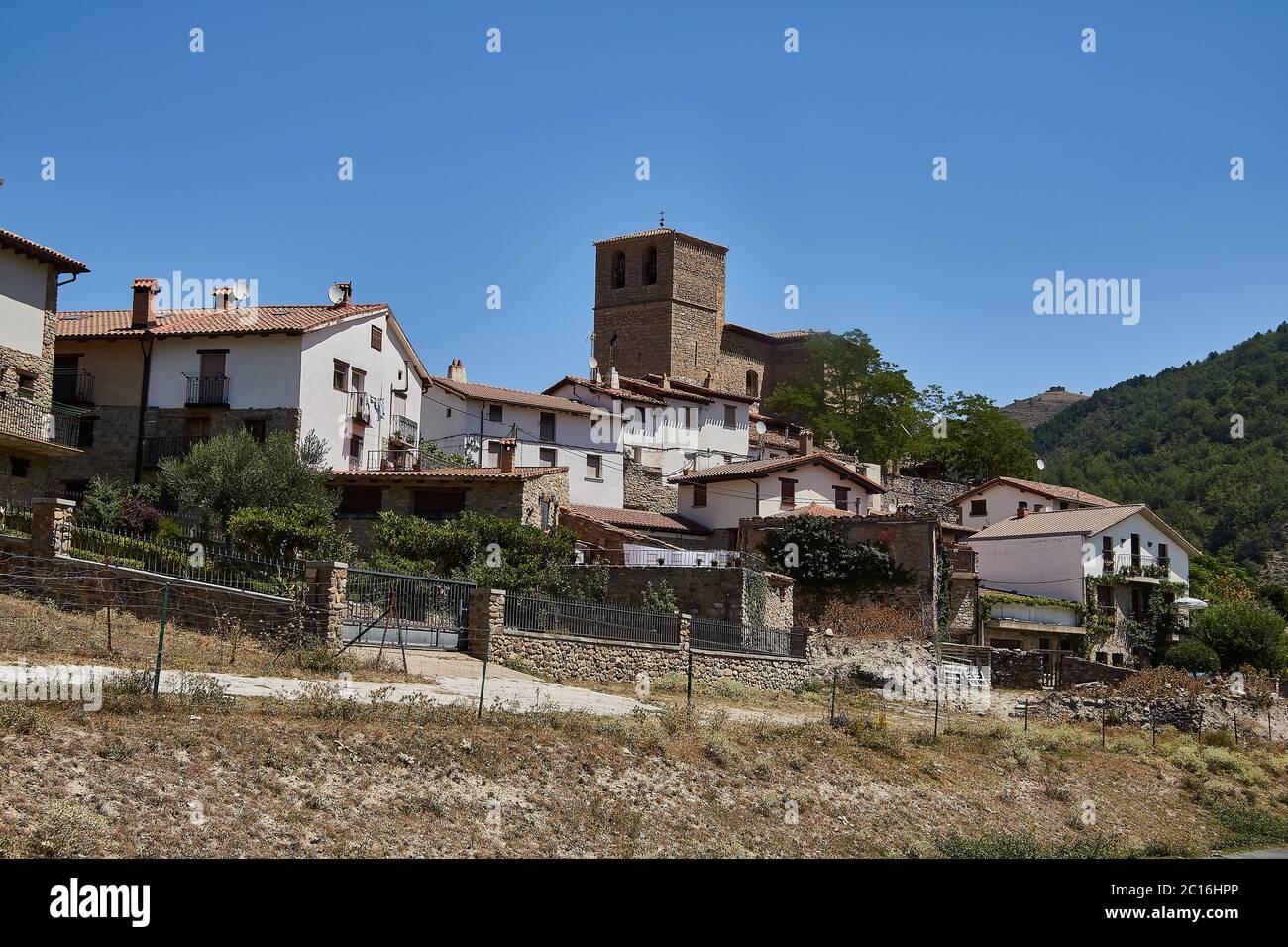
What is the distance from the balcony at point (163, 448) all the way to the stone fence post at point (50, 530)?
14.6 meters

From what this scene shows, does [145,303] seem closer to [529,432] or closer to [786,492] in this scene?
[529,432]

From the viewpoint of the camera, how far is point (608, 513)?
4659 cm

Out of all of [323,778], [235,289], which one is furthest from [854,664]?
[235,289]

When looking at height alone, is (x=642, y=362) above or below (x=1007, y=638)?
above

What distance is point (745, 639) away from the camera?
31.4 metres

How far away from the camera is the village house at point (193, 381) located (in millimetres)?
38719

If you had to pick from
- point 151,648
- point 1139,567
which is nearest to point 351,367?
point 151,648

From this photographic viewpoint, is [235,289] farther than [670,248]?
No

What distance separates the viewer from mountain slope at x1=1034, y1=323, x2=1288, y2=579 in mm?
83812

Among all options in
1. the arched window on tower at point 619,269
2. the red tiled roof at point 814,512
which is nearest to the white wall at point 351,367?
the red tiled roof at point 814,512

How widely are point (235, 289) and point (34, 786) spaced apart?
34.2 m

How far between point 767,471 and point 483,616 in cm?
2442

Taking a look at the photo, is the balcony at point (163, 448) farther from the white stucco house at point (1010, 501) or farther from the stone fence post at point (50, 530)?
the white stucco house at point (1010, 501)
